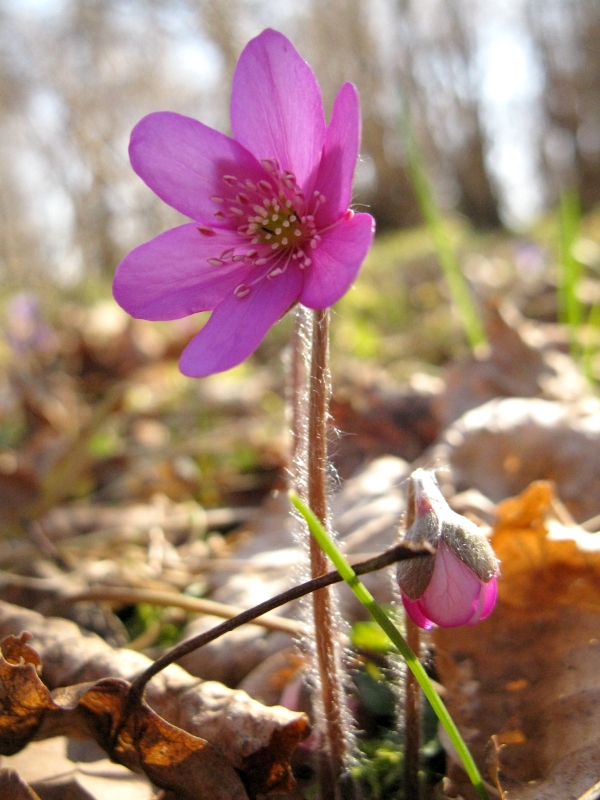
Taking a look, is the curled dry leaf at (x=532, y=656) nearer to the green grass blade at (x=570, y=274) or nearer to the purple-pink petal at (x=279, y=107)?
the purple-pink petal at (x=279, y=107)

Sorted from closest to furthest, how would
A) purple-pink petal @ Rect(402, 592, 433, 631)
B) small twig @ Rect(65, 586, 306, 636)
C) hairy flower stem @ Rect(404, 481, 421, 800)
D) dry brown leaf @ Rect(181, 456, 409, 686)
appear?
purple-pink petal @ Rect(402, 592, 433, 631)
hairy flower stem @ Rect(404, 481, 421, 800)
small twig @ Rect(65, 586, 306, 636)
dry brown leaf @ Rect(181, 456, 409, 686)

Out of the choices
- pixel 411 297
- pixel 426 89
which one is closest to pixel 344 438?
pixel 411 297

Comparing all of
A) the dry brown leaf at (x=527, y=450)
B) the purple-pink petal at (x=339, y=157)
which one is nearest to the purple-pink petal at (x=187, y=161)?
the purple-pink petal at (x=339, y=157)

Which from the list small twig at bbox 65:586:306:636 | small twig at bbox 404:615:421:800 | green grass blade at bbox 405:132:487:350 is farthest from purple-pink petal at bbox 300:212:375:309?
green grass blade at bbox 405:132:487:350

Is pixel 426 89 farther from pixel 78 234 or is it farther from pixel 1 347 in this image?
pixel 1 347

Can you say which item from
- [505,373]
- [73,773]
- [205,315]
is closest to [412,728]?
[73,773]

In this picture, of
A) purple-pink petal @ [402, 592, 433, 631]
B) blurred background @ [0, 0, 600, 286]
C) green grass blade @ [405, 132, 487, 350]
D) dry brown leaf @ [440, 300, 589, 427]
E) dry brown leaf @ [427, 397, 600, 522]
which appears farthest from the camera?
blurred background @ [0, 0, 600, 286]

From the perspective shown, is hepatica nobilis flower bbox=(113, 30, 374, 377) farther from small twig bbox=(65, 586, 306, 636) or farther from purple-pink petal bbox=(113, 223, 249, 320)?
small twig bbox=(65, 586, 306, 636)

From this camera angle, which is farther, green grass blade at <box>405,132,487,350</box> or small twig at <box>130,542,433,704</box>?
green grass blade at <box>405,132,487,350</box>
